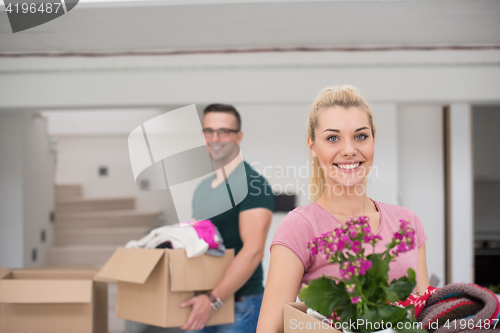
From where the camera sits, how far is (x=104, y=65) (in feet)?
9.73

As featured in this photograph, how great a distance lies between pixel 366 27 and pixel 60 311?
7.95 feet

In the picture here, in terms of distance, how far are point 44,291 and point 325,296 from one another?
1.51 m

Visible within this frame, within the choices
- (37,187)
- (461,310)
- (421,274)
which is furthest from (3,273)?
(37,187)

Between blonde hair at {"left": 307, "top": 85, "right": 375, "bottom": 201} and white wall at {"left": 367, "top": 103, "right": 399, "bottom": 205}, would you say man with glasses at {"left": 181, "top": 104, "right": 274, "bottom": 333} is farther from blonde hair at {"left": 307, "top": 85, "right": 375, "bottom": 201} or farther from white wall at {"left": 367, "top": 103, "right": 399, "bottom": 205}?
white wall at {"left": 367, "top": 103, "right": 399, "bottom": 205}

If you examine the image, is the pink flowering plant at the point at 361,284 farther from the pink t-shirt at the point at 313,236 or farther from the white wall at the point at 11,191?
the white wall at the point at 11,191

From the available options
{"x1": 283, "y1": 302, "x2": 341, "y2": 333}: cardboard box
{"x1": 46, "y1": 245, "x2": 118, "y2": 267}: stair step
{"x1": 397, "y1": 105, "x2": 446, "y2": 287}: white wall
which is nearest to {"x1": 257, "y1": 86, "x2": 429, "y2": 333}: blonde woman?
{"x1": 283, "y1": 302, "x2": 341, "y2": 333}: cardboard box

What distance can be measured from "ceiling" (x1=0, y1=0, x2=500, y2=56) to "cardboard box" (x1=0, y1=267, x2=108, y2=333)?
1.55 meters

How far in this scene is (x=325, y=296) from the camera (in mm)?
565

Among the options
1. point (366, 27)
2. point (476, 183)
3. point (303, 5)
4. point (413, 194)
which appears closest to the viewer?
point (303, 5)

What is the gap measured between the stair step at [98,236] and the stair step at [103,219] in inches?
6.7

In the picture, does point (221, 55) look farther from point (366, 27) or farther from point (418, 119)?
point (418, 119)

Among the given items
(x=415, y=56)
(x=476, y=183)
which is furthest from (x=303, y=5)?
(x=476, y=183)

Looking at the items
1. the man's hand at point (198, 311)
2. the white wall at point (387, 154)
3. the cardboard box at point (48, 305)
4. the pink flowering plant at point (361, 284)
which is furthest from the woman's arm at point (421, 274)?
the white wall at point (387, 154)

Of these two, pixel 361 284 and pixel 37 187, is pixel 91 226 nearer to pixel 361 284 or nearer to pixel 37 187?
pixel 37 187
